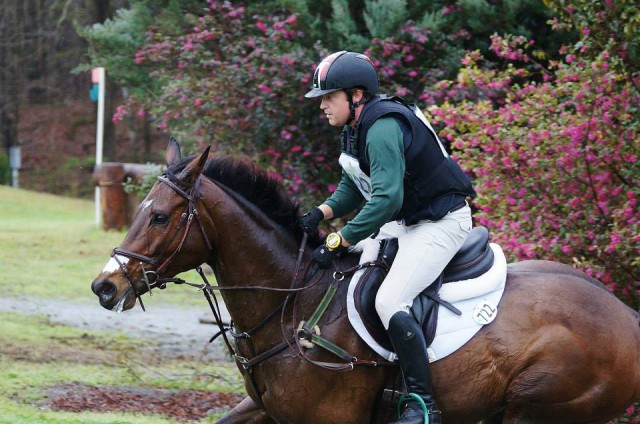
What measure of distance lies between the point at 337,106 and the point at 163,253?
1.24 meters

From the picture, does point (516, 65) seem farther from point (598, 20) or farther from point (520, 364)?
point (520, 364)

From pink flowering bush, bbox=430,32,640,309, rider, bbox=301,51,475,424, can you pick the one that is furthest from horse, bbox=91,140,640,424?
pink flowering bush, bbox=430,32,640,309

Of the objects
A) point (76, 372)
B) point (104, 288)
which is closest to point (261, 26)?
point (76, 372)

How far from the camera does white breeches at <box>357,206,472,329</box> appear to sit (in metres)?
5.00

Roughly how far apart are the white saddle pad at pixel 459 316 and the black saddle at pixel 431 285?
0.03 meters

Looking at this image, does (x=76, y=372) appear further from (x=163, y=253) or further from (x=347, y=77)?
(x=347, y=77)

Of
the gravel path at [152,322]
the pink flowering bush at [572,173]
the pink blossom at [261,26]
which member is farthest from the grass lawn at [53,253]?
the pink flowering bush at [572,173]

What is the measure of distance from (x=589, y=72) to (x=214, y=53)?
4.83 metres

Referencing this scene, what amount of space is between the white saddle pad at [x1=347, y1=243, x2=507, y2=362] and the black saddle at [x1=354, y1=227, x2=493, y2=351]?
0.10 ft

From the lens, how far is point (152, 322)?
13.3m

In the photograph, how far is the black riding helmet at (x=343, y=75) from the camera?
511 centimetres

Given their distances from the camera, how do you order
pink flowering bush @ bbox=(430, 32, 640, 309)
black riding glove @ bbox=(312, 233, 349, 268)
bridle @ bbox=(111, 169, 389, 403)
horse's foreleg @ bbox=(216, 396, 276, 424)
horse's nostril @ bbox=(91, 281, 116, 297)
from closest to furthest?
horse's nostril @ bbox=(91, 281, 116, 297), bridle @ bbox=(111, 169, 389, 403), black riding glove @ bbox=(312, 233, 349, 268), horse's foreleg @ bbox=(216, 396, 276, 424), pink flowering bush @ bbox=(430, 32, 640, 309)

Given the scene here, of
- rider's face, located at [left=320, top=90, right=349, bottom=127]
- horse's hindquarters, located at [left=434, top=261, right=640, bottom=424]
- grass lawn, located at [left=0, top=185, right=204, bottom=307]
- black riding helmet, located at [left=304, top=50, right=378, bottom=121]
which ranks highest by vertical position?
black riding helmet, located at [left=304, top=50, right=378, bottom=121]

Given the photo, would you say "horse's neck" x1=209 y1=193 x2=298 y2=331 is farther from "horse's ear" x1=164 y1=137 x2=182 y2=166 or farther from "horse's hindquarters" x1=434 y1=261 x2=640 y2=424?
"horse's hindquarters" x1=434 y1=261 x2=640 y2=424
